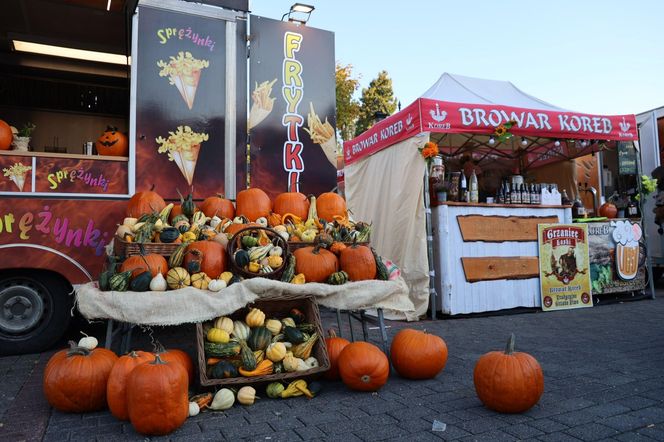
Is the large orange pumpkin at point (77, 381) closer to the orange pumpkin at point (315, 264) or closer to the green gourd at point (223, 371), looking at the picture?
the green gourd at point (223, 371)

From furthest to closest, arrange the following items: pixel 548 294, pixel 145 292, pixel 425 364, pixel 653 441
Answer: pixel 548 294 < pixel 425 364 < pixel 145 292 < pixel 653 441

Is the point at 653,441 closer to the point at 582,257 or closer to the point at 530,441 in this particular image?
the point at 530,441

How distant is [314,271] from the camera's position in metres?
3.70

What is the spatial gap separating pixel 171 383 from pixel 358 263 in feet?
5.78

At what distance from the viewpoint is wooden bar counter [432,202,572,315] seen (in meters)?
6.39

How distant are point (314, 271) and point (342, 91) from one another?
1828 centimetres

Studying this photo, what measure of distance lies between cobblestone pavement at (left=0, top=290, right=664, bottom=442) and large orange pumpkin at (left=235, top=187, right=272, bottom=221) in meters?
1.96

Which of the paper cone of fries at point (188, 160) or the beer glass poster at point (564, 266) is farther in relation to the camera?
the beer glass poster at point (564, 266)

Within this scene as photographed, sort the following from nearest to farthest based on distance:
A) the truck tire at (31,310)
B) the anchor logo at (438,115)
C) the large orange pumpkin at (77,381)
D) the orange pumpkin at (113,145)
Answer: the large orange pumpkin at (77,381), the truck tire at (31,310), the orange pumpkin at (113,145), the anchor logo at (438,115)

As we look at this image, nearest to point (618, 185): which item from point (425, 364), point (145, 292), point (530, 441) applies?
point (425, 364)

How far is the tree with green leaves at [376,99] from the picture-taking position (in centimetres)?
3544

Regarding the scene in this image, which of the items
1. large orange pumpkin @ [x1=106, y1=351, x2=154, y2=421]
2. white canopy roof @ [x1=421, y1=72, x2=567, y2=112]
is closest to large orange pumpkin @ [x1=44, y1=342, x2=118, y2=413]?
large orange pumpkin @ [x1=106, y1=351, x2=154, y2=421]

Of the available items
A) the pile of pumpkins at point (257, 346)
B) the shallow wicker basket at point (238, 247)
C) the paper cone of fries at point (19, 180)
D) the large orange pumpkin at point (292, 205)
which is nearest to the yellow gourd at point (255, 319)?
the pile of pumpkins at point (257, 346)

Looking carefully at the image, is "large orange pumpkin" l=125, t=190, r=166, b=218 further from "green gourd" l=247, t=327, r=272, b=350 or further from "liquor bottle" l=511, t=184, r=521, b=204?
"liquor bottle" l=511, t=184, r=521, b=204
